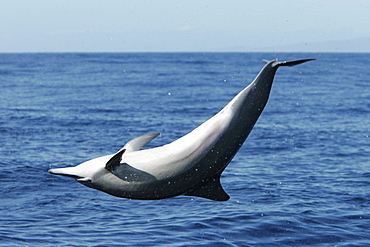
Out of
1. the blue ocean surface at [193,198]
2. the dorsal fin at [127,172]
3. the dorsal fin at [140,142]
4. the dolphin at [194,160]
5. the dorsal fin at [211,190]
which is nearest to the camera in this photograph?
the dolphin at [194,160]

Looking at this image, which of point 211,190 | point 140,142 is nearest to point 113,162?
point 140,142

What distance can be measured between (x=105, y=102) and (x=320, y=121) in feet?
71.9

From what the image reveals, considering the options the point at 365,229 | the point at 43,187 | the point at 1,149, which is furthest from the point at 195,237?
the point at 1,149

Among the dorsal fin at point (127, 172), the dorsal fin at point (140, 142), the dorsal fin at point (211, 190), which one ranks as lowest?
the dorsal fin at point (211, 190)

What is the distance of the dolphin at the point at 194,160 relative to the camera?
21.7 ft

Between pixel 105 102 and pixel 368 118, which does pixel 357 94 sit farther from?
pixel 105 102

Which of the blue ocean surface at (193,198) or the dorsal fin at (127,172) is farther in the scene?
the blue ocean surface at (193,198)

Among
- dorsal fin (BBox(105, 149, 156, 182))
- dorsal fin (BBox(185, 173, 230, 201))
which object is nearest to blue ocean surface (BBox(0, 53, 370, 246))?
dorsal fin (BBox(185, 173, 230, 201))

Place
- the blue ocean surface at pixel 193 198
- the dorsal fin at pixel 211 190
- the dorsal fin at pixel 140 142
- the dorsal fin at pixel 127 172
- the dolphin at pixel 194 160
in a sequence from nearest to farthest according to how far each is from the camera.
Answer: the dolphin at pixel 194 160 → the dorsal fin at pixel 127 172 → the dorsal fin at pixel 211 190 → the dorsal fin at pixel 140 142 → the blue ocean surface at pixel 193 198

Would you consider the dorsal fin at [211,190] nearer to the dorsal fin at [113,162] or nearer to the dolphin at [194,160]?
the dolphin at [194,160]

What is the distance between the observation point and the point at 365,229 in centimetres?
1736

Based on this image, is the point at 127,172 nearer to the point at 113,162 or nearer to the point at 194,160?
the point at 113,162

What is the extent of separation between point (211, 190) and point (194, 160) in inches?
24.5

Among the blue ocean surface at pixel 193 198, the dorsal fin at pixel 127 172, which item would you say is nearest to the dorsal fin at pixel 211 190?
the dorsal fin at pixel 127 172
